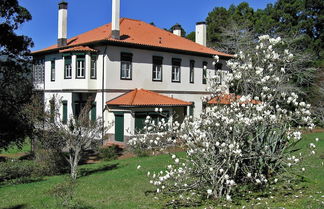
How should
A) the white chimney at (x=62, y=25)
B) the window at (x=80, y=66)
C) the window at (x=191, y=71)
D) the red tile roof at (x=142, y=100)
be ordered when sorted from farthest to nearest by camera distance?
the window at (x=191, y=71) → the white chimney at (x=62, y=25) → the window at (x=80, y=66) → the red tile roof at (x=142, y=100)

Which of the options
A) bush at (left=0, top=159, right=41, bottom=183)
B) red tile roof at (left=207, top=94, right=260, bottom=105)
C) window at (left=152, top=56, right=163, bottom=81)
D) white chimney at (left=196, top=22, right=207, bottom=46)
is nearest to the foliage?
bush at (left=0, top=159, right=41, bottom=183)

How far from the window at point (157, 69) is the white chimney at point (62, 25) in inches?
287

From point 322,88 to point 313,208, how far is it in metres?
31.4

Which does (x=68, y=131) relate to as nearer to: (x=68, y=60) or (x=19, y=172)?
(x=19, y=172)

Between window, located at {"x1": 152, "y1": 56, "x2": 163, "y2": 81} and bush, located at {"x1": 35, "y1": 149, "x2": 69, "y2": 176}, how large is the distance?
12.9m

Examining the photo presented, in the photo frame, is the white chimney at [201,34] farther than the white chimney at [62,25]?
Yes

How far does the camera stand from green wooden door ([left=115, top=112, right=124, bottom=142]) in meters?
25.5

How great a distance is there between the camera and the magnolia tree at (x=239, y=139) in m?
8.98

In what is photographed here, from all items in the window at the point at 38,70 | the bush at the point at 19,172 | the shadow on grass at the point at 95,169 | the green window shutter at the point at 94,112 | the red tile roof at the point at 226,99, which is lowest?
the bush at the point at 19,172

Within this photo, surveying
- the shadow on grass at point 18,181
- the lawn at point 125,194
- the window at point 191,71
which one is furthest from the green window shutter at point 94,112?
the lawn at point 125,194

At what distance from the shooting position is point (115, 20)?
2623 cm

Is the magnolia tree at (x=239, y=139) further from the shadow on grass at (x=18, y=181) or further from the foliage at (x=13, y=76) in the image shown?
the foliage at (x=13, y=76)

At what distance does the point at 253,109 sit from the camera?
980 centimetres

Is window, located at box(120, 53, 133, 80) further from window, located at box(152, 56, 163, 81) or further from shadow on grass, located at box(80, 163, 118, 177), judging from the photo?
shadow on grass, located at box(80, 163, 118, 177)
